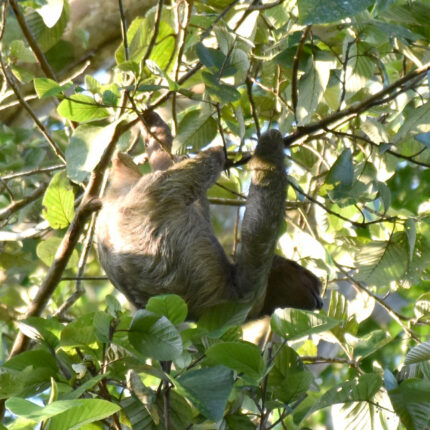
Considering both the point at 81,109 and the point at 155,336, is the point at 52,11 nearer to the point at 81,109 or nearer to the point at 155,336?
the point at 81,109

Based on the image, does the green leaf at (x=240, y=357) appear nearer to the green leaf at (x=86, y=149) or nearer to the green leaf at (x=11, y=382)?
the green leaf at (x=11, y=382)

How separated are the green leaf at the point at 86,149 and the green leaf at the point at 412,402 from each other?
4.55ft

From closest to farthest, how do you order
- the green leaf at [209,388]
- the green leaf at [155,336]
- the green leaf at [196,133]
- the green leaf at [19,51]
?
the green leaf at [209,388] < the green leaf at [155,336] < the green leaf at [196,133] < the green leaf at [19,51]

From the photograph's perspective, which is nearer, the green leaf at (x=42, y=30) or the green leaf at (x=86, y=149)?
the green leaf at (x=86, y=149)

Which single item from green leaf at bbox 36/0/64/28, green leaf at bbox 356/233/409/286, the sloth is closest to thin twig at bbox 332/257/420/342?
the sloth

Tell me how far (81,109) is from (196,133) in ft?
1.76

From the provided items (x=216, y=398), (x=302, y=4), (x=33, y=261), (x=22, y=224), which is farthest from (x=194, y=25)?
(x=22, y=224)

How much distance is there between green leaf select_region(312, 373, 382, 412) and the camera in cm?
241

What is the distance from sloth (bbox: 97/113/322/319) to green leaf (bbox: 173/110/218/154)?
0.97 feet

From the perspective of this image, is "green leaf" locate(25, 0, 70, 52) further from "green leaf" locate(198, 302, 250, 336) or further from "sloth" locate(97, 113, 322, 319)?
"green leaf" locate(198, 302, 250, 336)

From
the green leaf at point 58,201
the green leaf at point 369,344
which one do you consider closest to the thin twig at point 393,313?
the green leaf at point 369,344

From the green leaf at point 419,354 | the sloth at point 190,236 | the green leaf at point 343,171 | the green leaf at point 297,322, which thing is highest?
the green leaf at point 343,171

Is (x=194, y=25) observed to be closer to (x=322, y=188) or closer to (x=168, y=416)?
(x=322, y=188)

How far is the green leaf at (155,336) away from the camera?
2.25 metres
